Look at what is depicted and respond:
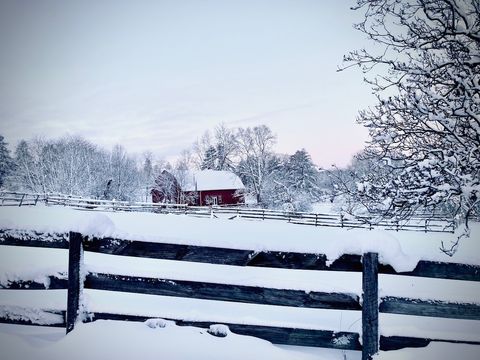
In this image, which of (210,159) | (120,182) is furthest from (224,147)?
(120,182)

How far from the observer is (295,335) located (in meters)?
3.07

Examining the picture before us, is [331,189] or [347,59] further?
[331,189]

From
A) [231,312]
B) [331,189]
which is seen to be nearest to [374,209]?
[331,189]

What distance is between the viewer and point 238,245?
2.95 meters

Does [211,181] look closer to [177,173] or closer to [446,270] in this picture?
[177,173]

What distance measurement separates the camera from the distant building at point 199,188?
151 feet

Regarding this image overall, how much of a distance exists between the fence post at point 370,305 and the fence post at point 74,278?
9.64 ft

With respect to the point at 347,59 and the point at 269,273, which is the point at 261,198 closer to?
the point at 269,273

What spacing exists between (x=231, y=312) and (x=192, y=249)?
3598 millimetres

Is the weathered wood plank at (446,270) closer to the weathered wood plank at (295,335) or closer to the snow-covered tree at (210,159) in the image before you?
the weathered wood plank at (295,335)

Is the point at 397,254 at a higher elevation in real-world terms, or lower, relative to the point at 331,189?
lower

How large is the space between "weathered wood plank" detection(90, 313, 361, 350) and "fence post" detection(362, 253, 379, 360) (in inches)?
5.7

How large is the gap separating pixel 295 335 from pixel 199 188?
44.6 m

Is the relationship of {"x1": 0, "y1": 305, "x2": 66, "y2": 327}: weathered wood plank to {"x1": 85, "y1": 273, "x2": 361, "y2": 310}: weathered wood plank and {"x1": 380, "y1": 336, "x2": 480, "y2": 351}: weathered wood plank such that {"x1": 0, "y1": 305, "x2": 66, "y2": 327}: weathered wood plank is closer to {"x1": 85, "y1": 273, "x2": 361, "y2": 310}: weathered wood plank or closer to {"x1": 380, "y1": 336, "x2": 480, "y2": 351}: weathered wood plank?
{"x1": 85, "y1": 273, "x2": 361, "y2": 310}: weathered wood plank
